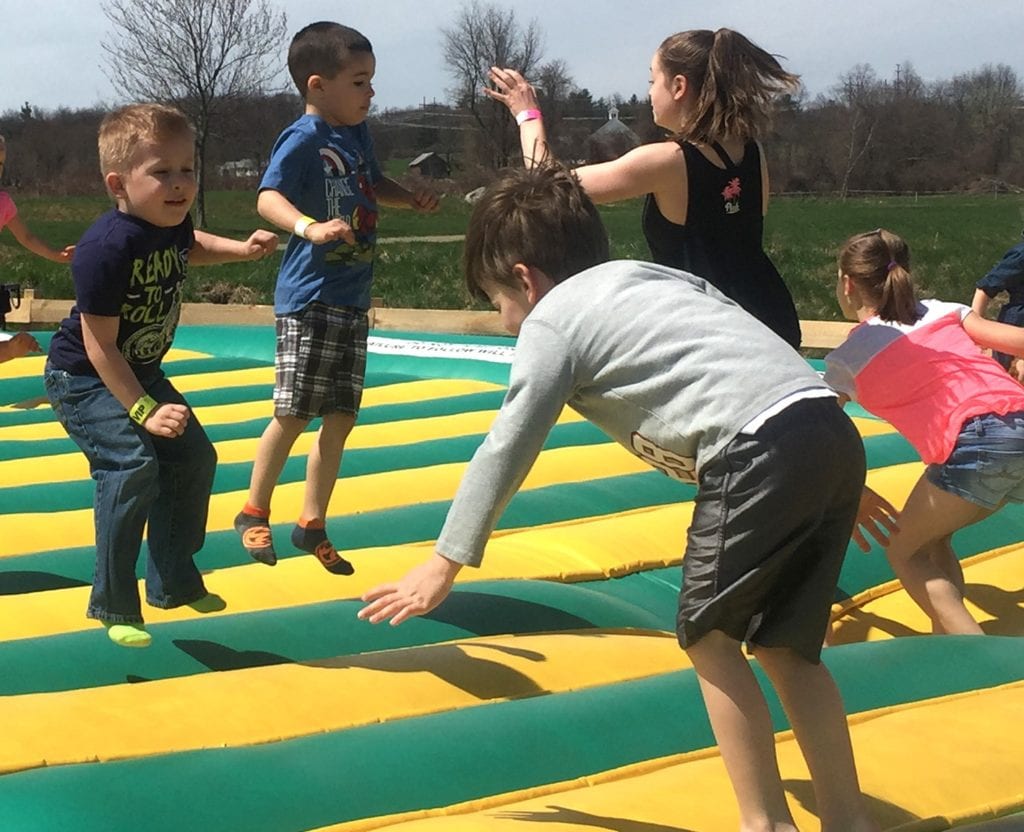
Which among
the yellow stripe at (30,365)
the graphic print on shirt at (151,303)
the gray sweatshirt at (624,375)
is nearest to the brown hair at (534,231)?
the gray sweatshirt at (624,375)

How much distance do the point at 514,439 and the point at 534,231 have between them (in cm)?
32

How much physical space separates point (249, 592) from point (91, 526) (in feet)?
2.67

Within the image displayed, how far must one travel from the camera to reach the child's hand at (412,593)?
6.13ft

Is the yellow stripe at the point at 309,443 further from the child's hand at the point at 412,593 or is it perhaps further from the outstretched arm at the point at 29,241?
the child's hand at the point at 412,593

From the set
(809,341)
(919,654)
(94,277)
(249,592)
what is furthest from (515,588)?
(809,341)

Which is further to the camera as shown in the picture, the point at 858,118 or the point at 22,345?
Answer: the point at 858,118

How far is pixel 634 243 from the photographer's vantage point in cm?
1539

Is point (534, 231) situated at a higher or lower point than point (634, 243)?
higher

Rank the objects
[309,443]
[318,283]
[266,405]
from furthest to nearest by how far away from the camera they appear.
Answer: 1. [266,405]
2. [309,443]
3. [318,283]

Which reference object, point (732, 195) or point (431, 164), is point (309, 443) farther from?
point (431, 164)

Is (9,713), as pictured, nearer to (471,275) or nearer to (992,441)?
(471,275)

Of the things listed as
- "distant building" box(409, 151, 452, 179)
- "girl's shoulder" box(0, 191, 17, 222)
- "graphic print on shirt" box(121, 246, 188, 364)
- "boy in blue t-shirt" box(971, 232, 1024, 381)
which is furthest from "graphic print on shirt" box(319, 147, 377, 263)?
"distant building" box(409, 151, 452, 179)

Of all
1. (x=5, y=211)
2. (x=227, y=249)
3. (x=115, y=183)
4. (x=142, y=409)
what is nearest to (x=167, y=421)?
(x=142, y=409)

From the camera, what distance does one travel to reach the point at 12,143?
29031 millimetres
